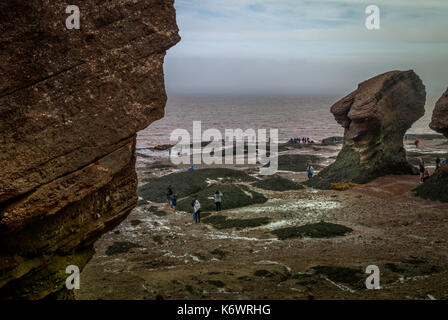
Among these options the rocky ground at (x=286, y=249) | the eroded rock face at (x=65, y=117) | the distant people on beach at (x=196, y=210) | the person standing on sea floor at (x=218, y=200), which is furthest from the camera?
the person standing on sea floor at (x=218, y=200)

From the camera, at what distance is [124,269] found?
15922mm

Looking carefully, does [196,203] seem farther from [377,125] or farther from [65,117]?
[377,125]

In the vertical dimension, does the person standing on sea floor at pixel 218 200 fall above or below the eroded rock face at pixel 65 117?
below

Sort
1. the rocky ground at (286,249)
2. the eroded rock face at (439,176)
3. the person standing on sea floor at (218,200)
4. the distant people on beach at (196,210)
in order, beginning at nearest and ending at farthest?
the rocky ground at (286,249) → the distant people on beach at (196,210) → the eroded rock face at (439,176) → the person standing on sea floor at (218,200)

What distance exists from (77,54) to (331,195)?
24.9 metres

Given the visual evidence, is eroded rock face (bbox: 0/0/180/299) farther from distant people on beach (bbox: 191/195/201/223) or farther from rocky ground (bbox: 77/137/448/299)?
distant people on beach (bbox: 191/195/201/223)

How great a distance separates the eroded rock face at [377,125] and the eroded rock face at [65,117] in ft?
89.1

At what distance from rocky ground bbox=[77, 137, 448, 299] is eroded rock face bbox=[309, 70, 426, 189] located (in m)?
1.72

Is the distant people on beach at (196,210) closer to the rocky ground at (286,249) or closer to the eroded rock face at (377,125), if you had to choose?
the rocky ground at (286,249)

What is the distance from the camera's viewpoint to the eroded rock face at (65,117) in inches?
316

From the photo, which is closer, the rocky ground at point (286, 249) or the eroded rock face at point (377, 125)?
the rocky ground at point (286, 249)

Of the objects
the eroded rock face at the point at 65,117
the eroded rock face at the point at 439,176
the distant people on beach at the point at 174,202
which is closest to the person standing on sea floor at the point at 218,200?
the distant people on beach at the point at 174,202

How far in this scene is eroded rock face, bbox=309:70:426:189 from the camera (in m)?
33.6

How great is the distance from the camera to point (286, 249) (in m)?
18.1
